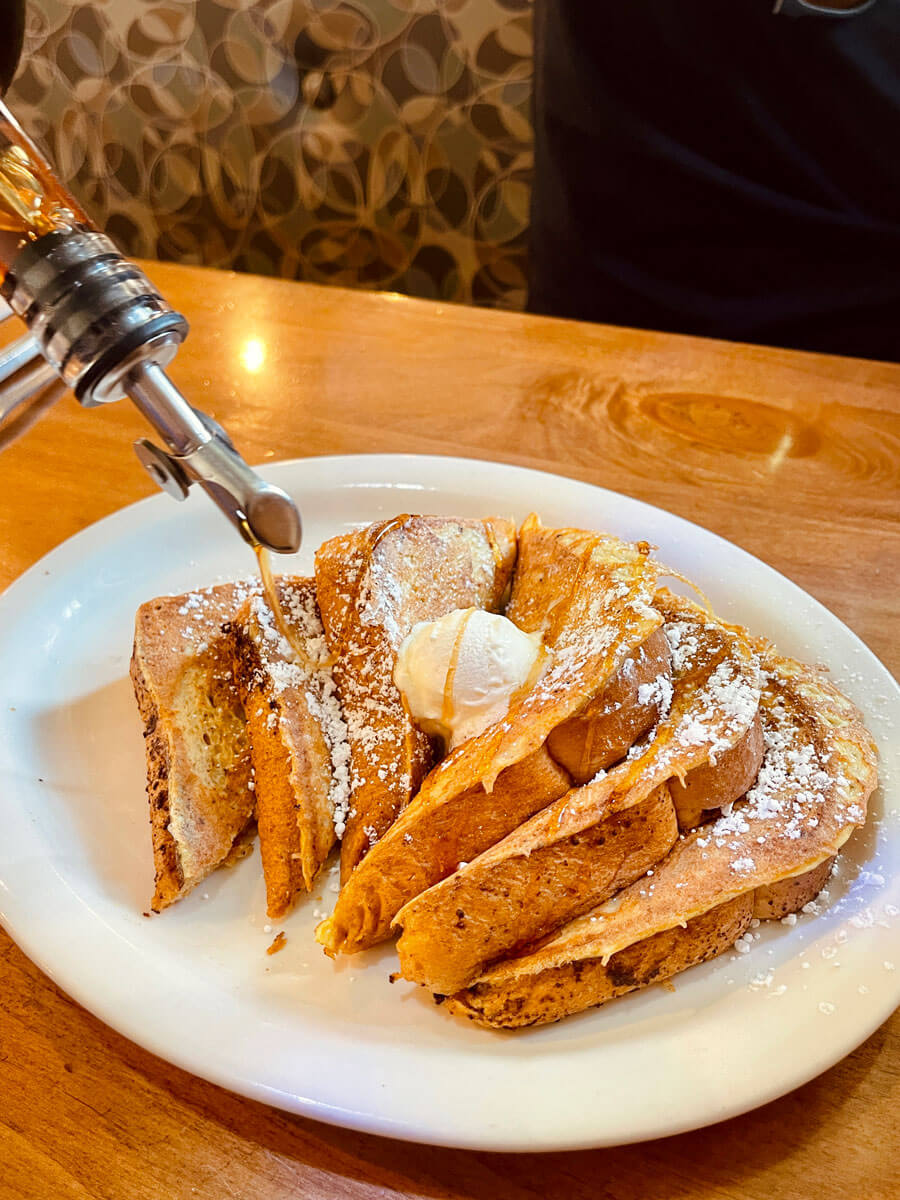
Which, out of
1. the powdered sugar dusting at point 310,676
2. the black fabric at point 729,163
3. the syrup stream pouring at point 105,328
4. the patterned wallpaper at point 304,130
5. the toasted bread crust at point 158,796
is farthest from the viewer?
the patterned wallpaper at point 304,130

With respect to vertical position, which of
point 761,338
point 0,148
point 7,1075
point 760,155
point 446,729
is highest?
point 0,148

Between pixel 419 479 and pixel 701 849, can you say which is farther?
pixel 419 479

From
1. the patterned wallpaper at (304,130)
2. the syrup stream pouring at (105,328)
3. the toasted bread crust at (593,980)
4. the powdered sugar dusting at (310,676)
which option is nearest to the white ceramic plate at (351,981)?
the toasted bread crust at (593,980)

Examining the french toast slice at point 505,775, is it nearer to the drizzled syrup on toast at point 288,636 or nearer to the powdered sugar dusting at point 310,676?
the powdered sugar dusting at point 310,676

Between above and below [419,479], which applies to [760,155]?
below

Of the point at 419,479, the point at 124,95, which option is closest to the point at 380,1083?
the point at 419,479

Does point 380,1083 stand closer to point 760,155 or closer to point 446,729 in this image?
point 446,729

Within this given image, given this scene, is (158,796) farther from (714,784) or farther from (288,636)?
(714,784)
